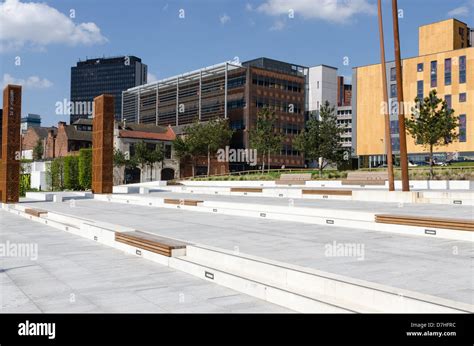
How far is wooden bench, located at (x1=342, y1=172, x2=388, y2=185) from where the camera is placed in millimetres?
31547

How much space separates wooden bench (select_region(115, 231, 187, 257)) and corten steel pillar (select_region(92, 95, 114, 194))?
23415mm

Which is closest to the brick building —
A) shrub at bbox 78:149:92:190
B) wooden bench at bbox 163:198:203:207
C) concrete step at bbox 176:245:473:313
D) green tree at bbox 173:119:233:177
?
green tree at bbox 173:119:233:177

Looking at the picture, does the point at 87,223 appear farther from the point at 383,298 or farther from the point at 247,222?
the point at 383,298

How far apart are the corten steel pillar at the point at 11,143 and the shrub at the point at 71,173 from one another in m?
24.5

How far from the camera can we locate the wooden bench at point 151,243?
31.2ft

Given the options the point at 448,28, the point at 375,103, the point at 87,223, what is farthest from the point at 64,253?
the point at 448,28

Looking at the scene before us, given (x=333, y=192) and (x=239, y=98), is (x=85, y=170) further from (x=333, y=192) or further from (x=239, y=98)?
(x=239, y=98)

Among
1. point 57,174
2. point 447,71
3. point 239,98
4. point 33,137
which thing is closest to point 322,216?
point 57,174

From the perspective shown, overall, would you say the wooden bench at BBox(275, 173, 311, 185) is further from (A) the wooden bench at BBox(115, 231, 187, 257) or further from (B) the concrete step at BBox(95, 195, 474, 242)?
(A) the wooden bench at BBox(115, 231, 187, 257)

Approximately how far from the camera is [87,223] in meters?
14.8

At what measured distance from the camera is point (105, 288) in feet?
25.1

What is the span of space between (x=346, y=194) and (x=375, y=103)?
53475mm

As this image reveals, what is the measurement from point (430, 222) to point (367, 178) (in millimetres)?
25441
